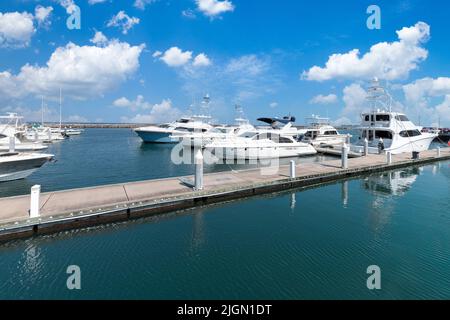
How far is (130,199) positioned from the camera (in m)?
12.6

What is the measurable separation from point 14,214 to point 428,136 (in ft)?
138

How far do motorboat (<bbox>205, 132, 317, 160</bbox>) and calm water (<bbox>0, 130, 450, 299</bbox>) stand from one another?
1500cm

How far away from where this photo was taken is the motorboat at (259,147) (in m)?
29.5

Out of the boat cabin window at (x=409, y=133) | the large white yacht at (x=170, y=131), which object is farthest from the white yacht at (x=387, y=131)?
the large white yacht at (x=170, y=131)

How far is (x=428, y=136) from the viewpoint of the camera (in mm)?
35031

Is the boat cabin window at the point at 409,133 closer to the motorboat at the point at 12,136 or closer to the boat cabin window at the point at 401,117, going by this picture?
the boat cabin window at the point at 401,117

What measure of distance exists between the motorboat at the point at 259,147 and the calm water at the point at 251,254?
14998 millimetres

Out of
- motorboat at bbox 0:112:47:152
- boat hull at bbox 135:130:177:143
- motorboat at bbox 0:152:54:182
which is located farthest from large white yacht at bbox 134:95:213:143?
motorboat at bbox 0:152:54:182

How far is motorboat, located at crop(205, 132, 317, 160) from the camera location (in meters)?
29.5

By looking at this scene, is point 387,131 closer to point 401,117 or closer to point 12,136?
point 401,117

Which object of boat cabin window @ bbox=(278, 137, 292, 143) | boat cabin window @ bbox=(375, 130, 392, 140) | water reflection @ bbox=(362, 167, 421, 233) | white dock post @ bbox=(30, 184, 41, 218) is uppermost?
boat cabin window @ bbox=(375, 130, 392, 140)

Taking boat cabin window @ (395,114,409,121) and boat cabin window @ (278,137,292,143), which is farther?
boat cabin window @ (278,137,292,143)

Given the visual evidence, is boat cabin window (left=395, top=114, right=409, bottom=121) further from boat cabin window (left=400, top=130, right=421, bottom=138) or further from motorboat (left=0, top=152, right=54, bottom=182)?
motorboat (left=0, top=152, right=54, bottom=182)
